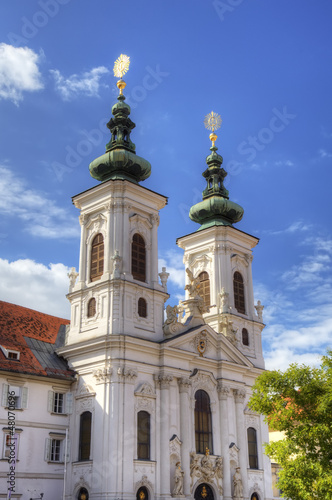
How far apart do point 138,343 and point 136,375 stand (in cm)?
160

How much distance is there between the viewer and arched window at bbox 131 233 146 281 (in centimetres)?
3509

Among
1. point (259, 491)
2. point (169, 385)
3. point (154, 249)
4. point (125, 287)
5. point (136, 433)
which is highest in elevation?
point (154, 249)

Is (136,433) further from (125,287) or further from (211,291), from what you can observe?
(211,291)

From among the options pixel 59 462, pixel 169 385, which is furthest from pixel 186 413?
pixel 59 462

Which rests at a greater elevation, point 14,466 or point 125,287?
point 125,287

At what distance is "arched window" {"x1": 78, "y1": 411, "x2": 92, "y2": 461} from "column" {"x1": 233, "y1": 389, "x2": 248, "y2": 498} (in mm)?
9701

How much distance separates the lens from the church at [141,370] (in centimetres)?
3061

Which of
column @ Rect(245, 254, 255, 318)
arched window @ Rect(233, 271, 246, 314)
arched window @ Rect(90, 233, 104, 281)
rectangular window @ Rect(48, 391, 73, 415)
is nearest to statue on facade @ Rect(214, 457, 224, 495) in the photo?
rectangular window @ Rect(48, 391, 73, 415)

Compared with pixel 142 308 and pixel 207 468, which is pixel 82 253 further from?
pixel 207 468

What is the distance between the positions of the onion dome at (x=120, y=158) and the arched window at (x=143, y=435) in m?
13.2

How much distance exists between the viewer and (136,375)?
31828 millimetres

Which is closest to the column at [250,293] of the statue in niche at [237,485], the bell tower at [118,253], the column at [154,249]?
the bell tower at [118,253]

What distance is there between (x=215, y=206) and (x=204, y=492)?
1910 centimetres

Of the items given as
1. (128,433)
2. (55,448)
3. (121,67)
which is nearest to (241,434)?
(128,433)
